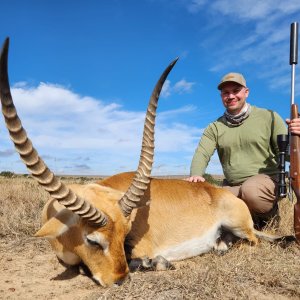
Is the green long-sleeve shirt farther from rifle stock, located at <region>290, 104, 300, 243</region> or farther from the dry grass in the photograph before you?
the dry grass

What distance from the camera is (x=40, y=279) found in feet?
15.4

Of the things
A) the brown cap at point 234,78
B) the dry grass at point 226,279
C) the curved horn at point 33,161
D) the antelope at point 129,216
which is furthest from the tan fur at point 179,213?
the brown cap at point 234,78

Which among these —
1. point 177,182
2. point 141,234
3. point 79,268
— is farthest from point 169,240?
point 79,268

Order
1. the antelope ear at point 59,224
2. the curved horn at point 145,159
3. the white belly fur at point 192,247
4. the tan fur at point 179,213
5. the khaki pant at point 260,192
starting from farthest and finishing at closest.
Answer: the khaki pant at point 260,192 → the white belly fur at point 192,247 → the tan fur at point 179,213 → the curved horn at point 145,159 → the antelope ear at point 59,224

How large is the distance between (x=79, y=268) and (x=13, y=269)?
939 millimetres

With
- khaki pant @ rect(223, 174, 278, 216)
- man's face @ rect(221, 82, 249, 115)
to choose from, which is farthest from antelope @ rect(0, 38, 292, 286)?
man's face @ rect(221, 82, 249, 115)

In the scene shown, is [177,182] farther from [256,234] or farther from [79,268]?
[79,268]

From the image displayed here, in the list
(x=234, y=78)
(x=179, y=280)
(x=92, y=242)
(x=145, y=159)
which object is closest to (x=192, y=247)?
(x=179, y=280)

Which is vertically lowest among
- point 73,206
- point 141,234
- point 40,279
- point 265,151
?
point 40,279

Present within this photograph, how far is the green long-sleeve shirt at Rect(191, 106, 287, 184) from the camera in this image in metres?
6.82

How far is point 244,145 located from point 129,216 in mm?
3096

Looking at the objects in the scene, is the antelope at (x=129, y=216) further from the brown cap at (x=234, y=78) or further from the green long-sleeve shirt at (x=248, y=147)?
A: the brown cap at (x=234, y=78)

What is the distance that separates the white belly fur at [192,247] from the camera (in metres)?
5.57

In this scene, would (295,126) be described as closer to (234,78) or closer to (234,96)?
(234,96)
